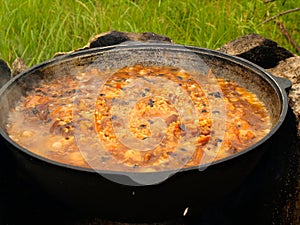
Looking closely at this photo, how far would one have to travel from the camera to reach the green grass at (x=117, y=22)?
439cm

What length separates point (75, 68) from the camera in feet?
9.52

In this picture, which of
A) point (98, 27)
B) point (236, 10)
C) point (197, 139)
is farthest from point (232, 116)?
point (236, 10)

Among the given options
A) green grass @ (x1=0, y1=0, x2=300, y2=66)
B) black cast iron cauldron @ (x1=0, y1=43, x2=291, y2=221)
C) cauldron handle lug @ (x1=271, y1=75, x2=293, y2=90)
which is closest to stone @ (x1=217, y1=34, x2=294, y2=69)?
black cast iron cauldron @ (x1=0, y1=43, x2=291, y2=221)

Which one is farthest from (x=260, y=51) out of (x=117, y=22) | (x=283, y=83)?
(x=117, y=22)

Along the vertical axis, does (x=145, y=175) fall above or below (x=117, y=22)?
above

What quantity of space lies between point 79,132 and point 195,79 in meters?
0.82

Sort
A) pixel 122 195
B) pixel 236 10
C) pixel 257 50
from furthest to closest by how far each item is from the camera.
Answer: pixel 236 10 → pixel 257 50 → pixel 122 195

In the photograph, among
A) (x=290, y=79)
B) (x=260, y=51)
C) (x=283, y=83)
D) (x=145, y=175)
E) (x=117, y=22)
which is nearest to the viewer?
(x=145, y=175)

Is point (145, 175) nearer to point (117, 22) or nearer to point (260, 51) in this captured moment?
point (260, 51)

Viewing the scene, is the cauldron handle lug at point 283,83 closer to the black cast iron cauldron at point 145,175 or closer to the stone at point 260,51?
the black cast iron cauldron at point 145,175

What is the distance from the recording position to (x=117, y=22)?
4551mm

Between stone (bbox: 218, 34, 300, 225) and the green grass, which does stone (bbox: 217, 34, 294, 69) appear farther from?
the green grass

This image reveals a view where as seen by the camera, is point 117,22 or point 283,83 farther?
point 117,22

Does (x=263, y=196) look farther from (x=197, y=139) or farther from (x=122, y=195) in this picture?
(x=122, y=195)
